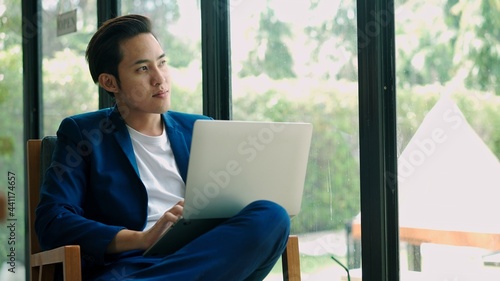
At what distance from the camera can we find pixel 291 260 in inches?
82.6

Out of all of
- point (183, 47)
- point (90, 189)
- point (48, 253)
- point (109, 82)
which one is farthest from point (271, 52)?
point (48, 253)

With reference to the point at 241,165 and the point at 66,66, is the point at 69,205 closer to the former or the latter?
the point at 241,165

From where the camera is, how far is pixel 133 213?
6.96 ft

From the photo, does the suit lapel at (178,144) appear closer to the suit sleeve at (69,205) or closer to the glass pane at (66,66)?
the suit sleeve at (69,205)

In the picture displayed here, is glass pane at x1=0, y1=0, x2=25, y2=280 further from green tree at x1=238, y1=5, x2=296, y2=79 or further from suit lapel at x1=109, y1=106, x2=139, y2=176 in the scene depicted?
suit lapel at x1=109, y1=106, x2=139, y2=176

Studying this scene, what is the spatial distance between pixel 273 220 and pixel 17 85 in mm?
2757

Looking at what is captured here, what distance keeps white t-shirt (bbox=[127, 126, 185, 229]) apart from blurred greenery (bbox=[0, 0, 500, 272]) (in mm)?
532

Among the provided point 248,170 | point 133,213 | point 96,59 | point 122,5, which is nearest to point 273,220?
point 248,170

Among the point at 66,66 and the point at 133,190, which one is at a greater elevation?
the point at 66,66

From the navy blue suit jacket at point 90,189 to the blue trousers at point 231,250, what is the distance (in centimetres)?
21

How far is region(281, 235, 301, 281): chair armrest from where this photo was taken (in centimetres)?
209

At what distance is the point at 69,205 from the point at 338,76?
0.93m

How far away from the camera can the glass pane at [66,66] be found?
376 cm

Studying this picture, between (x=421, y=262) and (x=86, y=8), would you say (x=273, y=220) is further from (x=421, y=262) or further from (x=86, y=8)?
(x=86, y=8)
